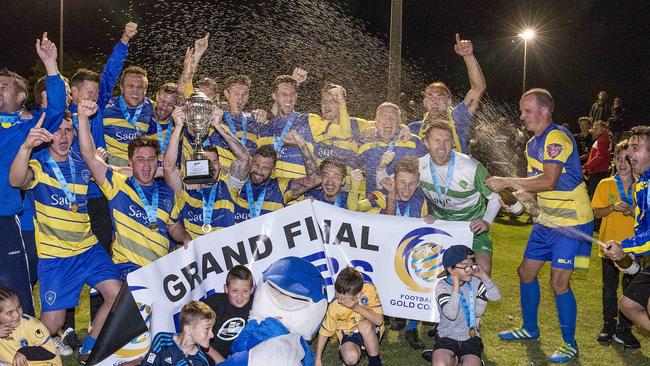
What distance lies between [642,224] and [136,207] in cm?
453

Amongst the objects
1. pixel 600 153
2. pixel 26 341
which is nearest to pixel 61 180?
pixel 26 341

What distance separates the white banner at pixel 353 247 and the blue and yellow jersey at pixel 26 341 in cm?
139

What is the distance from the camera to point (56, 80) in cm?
609

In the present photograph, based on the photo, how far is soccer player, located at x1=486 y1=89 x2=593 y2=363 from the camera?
6.79 meters

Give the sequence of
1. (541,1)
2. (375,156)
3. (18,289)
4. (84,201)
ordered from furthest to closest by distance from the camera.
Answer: (541,1) → (375,156) → (84,201) → (18,289)

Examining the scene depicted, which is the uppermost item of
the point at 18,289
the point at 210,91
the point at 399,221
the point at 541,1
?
the point at 541,1

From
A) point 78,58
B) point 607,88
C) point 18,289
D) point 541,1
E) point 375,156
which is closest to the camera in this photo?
point 18,289

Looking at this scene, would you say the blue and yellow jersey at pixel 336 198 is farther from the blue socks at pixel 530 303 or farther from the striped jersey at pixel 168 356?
the striped jersey at pixel 168 356

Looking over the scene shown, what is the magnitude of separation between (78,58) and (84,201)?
29.3 m

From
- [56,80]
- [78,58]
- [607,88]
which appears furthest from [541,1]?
[56,80]

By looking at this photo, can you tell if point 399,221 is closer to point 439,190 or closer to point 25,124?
point 439,190

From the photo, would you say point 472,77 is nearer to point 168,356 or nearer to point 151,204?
point 151,204

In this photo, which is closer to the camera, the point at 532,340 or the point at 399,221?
the point at 399,221


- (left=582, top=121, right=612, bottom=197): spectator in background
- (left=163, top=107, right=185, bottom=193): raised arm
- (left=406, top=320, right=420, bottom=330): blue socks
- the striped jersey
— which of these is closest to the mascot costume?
the striped jersey
